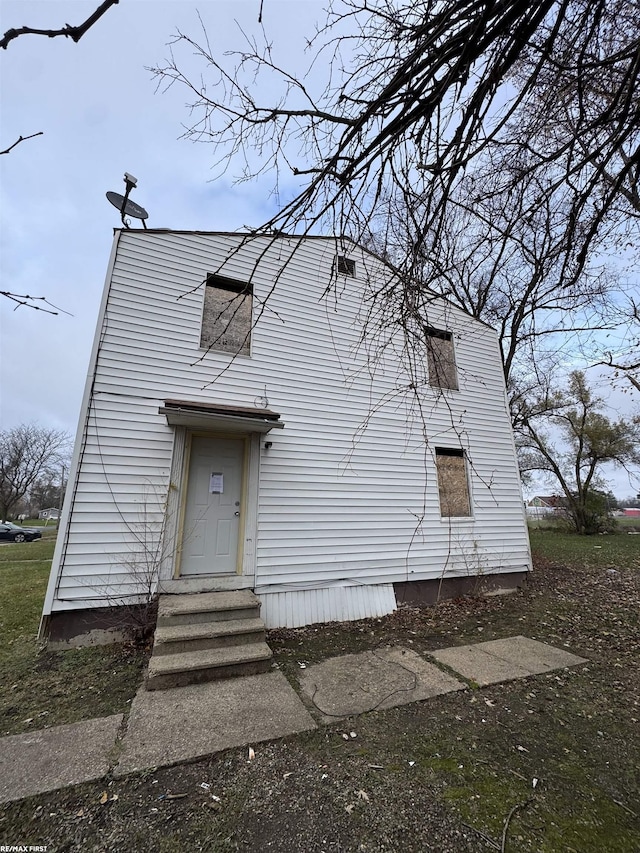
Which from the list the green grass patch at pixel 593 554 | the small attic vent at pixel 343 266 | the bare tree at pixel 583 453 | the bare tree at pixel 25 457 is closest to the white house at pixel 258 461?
the small attic vent at pixel 343 266

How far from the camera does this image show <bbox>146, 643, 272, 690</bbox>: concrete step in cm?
313

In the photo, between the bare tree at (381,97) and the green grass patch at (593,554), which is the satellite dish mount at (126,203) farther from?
the green grass patch at (593,554)

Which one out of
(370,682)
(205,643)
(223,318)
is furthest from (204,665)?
(223,318)

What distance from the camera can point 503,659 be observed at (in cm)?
388

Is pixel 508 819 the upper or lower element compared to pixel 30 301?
lower

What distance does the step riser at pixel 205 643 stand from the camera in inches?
135

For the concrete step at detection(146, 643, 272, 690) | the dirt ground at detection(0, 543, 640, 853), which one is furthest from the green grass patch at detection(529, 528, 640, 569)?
the concrete step at detection(146, 643, 272, 690)

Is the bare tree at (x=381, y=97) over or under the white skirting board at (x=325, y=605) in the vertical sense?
over

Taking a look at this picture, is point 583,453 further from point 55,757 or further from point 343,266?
point 55,757

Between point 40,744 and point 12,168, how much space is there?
138 inches

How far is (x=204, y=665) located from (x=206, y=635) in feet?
1.06

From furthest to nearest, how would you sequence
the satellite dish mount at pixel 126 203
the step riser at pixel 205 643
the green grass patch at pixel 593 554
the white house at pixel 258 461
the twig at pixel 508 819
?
the green grass patch at pixel 593 554, the satellite dish mount at pixel 126 203, the white house at pixel 258 461, the step riser at pixel 205 643, the twig at pixel 508 819

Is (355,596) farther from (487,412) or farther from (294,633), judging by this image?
(487,412)

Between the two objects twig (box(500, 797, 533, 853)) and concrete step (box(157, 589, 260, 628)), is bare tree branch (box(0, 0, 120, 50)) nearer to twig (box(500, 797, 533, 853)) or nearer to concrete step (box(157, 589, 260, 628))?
twig (box(500, 797, 533, 853))
